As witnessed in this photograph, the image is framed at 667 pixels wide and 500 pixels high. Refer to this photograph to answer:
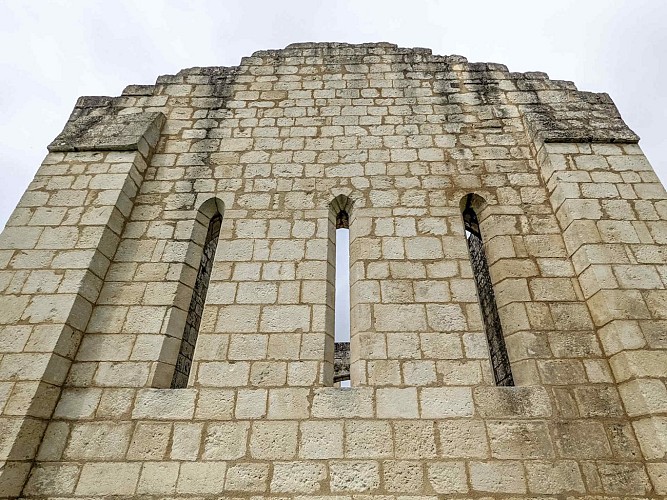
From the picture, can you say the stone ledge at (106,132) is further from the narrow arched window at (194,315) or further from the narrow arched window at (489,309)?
the narrow arched window at (489,309)

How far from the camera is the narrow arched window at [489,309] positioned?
13.6ft

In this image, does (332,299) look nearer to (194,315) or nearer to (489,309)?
(194,315)

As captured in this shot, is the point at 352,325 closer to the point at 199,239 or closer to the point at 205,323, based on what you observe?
the point at 205,323

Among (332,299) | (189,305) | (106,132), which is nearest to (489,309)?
(332,299)

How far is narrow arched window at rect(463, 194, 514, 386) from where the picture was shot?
4133 mm

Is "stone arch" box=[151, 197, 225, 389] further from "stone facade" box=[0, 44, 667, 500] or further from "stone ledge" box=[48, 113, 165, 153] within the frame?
"stone ledge" box=[48, 113, 165, 153]

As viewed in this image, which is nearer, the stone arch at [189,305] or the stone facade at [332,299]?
the stone facade at [332,299]

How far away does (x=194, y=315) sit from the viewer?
163 inches

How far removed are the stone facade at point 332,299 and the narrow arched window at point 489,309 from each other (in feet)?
0.48

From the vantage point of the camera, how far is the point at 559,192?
12.5 feet

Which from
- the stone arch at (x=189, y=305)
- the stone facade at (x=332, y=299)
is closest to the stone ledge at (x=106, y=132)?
the stone facade at (x=332, y=299)

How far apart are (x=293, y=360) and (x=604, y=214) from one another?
10.3 ft

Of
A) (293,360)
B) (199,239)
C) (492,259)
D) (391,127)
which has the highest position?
(391,127)

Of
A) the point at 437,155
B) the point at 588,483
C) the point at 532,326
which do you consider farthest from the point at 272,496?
the point at 437,155
